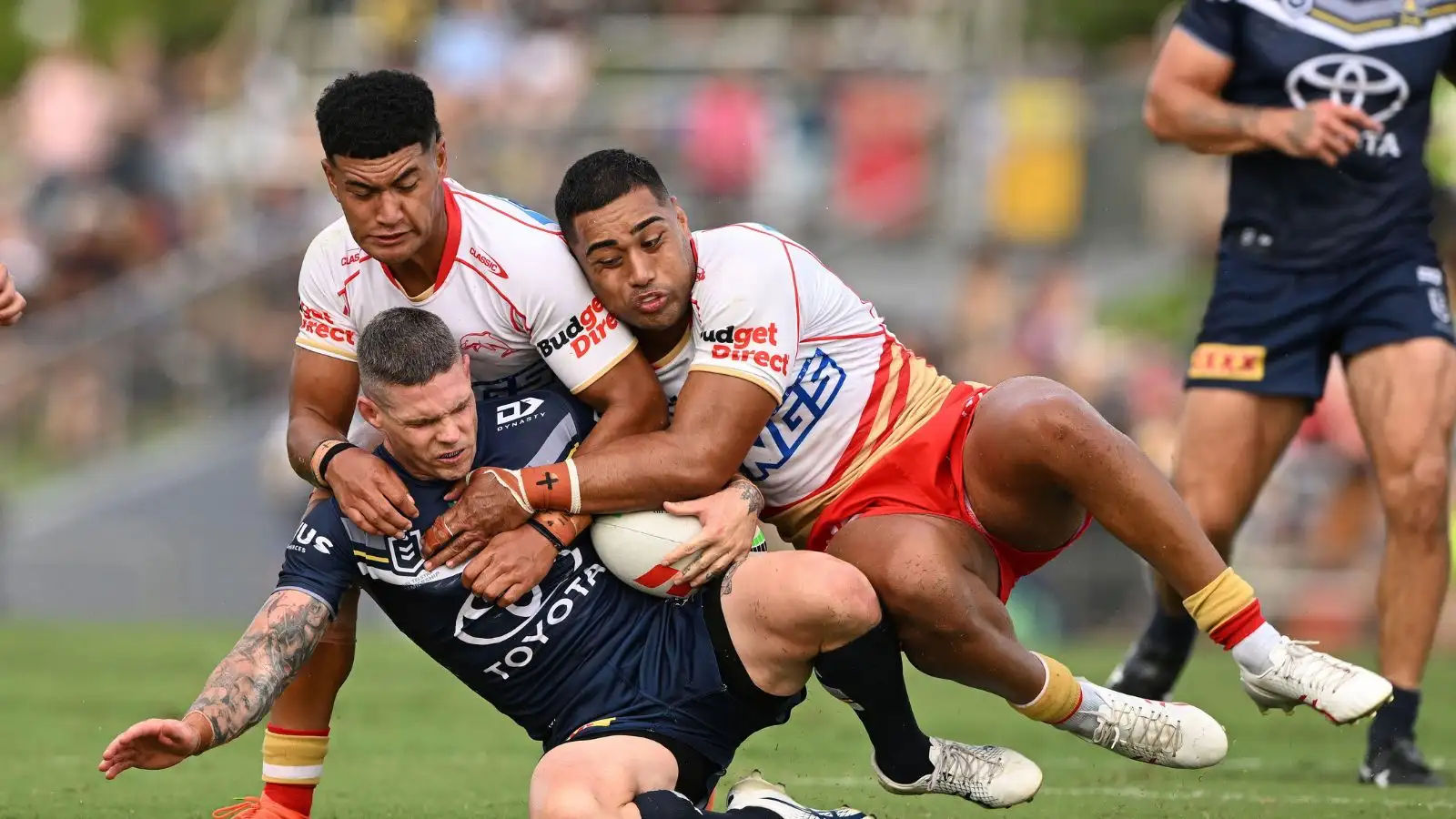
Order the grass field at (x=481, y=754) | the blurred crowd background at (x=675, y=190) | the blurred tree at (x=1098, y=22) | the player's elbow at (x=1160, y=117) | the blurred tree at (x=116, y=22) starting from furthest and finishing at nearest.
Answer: the blurred tree at (x=116, y=22)
the blurred tree at (x=1098, y=22)
the blurred crowd background at (x=675, y=190)
the player's elbow at (x=1160, y=117)
the grass field at (x=481, y=754)

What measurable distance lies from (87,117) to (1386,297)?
14231 mm

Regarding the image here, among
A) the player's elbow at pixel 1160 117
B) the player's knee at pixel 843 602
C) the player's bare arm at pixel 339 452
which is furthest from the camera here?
the player's elbow at pixel 1160 117

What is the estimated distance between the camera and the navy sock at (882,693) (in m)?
5.59

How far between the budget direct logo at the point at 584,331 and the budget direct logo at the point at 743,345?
33 cm

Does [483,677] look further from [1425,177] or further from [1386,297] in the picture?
[1425,177]

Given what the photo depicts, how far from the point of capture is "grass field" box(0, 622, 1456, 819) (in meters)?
6.63

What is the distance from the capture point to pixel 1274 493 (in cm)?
1401

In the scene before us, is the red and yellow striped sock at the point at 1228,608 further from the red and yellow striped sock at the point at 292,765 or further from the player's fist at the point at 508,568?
the red and yellow striped sock at the point at 292,765

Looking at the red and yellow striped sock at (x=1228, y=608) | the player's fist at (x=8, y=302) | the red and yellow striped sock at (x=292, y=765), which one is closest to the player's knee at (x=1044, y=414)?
the red and yellow striped sock at (x=1228, y=608)

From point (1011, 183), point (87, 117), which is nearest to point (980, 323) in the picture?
point (1011, 183)

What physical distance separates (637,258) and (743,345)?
0.40m

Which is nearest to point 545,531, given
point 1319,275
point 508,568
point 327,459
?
point 508,568

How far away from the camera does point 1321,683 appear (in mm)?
5840

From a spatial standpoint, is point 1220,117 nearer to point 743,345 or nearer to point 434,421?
point 743,345
